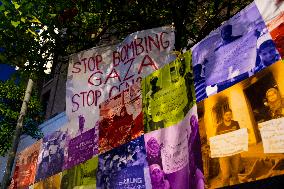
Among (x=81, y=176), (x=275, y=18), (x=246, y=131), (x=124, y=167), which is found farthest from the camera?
(x=81, y=176)

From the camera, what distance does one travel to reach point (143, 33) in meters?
4.71

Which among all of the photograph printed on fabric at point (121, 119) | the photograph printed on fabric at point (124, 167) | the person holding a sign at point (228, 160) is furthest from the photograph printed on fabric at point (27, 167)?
the person holding a sign at point (228, 160)

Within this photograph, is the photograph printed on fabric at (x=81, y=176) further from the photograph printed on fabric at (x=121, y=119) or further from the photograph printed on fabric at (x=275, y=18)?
the photograph printed on fabric at (x=275, y=18)

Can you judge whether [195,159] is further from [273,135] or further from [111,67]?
[111,67]

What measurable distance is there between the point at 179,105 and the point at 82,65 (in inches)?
90.2

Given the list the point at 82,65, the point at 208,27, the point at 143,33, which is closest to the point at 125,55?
the point at 143,33

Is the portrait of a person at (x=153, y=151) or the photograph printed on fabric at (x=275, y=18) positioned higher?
the photograph printed on fabric at (x=275, y=18)

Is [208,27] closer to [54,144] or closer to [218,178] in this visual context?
[54,144]

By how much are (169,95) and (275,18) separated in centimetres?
134

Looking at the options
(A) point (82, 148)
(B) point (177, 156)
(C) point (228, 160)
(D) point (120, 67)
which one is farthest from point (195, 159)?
(A) point (82, 148)

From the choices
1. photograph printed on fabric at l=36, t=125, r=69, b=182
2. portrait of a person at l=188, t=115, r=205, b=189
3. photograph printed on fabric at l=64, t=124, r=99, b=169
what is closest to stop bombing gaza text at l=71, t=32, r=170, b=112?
photograph printed on fabric at l=64, t=124, r=99, b=169

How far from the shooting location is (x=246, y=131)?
2.64m

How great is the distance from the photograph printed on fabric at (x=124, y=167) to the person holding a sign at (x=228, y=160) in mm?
1178

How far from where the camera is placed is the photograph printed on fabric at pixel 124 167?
3828 millimetres
